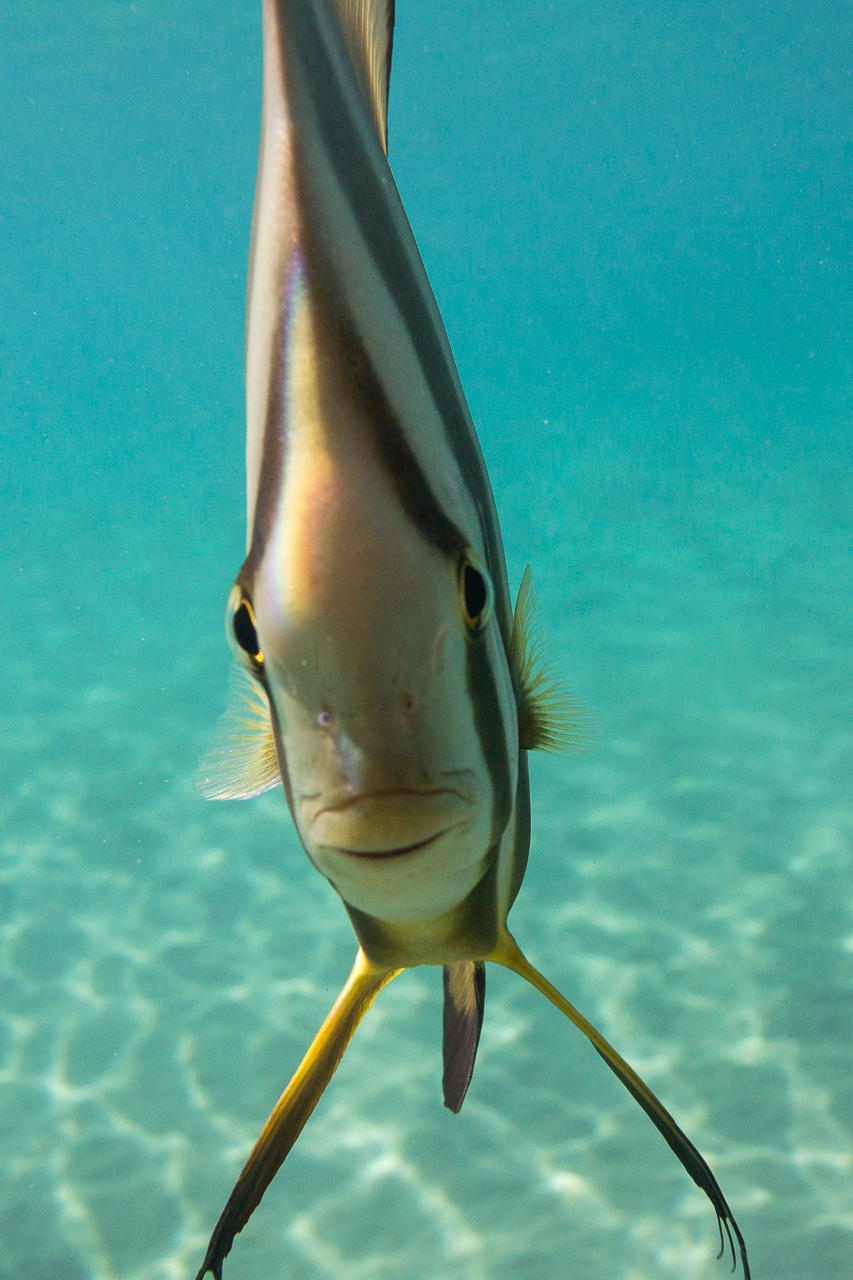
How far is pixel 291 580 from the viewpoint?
597 mm

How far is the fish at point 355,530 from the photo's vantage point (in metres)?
0.60

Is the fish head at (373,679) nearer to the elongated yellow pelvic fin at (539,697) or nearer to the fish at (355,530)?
the fish at (355,530)

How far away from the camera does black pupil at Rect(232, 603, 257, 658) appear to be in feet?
2.16

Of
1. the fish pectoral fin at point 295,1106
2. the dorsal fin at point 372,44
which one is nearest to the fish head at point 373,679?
the fish pectoral fin at point 295,1106

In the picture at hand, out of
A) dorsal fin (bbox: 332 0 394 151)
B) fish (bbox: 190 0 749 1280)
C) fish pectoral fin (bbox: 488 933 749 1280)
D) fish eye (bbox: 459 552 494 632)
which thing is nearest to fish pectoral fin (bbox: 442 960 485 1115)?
fish pectoral fin (bbox: 488 933 749 1280)

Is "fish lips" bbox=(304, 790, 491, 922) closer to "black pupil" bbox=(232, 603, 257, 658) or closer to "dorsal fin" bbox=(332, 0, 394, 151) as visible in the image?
"black pupil" bbox=(232, 603, 257, 658)

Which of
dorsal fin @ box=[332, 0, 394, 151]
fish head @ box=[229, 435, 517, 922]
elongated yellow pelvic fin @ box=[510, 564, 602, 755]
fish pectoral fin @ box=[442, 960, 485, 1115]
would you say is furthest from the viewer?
fish pectoral fin @ box=[442, 960, 485, 1115]

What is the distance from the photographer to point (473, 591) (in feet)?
2.18

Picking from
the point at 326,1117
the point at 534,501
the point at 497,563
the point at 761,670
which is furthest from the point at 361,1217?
the point at 534,501

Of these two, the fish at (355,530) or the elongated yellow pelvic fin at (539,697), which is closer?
the fish at (355,530)

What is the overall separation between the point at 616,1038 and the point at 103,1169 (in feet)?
7.69

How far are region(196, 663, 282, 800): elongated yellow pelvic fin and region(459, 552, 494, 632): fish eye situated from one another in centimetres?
35

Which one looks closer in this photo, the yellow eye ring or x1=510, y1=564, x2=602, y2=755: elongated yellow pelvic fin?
the yellow eye ring

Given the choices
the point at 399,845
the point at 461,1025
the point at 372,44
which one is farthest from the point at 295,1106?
the point at 372,44
